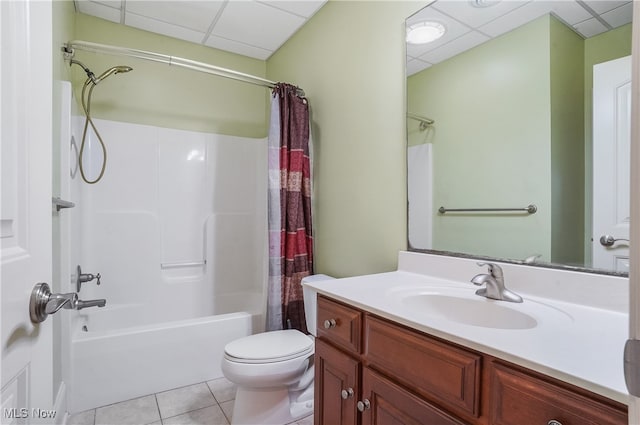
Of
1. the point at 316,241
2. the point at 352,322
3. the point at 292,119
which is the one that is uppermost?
the point at 292,119

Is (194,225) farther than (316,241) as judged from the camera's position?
Yes

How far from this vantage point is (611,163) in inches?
37.1

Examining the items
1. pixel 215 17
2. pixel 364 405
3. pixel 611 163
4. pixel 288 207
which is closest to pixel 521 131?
pixel 611 163

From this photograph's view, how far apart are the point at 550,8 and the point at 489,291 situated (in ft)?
3.25

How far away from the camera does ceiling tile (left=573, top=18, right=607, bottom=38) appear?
0.98m

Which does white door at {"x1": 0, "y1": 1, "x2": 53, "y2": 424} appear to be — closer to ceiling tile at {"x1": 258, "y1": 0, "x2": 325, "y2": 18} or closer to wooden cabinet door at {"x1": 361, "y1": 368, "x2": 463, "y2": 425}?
wooden cabinet door at {"x1": 361, "y1": 368, "x2": 463, "y2": 425}

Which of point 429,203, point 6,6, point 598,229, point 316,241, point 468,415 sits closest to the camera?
point 6,6

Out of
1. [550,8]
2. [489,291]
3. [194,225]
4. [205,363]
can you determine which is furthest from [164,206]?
[550,8]

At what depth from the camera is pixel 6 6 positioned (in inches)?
20.1

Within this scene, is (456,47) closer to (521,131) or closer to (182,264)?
(521,131)

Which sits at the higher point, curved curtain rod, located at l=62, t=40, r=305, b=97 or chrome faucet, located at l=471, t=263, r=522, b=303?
curved curtain rod, located at l=62, t=40, r=305, b=97

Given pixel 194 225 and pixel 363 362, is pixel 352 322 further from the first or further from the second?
pixel 194 225

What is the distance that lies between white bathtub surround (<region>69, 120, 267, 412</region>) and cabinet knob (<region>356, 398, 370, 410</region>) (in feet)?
3.97

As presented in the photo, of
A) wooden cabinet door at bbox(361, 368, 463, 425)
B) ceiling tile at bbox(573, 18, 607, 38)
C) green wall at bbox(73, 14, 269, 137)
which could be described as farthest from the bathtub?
ceiling tile at bbox(573, 18, 607, 38)
